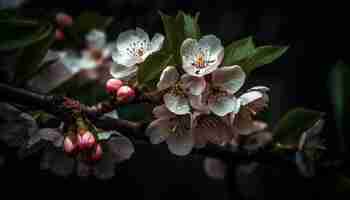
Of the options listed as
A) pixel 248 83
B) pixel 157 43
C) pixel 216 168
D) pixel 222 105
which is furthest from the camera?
pixel 248 83

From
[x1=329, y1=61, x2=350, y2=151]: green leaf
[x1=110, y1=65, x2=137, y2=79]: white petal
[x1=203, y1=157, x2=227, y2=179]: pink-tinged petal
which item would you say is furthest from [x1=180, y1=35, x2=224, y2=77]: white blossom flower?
[x1=329, y1=61, x2=350, y2=151]: green leaf

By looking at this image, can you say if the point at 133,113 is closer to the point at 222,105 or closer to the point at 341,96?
the point at 222,105

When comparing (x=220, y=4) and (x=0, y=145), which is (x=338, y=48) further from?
(x=0, y=145)

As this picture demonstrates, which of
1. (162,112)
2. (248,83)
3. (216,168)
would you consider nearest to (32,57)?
(162,112)

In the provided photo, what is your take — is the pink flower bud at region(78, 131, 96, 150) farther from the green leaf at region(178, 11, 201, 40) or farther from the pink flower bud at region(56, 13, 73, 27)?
the pink flower bud at region(56, 13, 73, 27)

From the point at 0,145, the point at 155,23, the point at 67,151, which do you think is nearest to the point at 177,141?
the point at 67,151

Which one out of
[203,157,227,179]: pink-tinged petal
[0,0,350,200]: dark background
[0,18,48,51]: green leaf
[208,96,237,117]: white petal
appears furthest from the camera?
[0,0,350,200]: dark background
